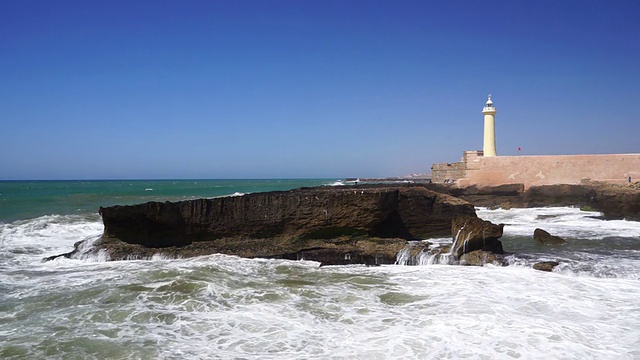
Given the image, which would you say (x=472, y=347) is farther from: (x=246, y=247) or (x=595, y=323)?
(x=246, y=247)

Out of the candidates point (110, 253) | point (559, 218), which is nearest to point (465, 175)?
point (559, 218)

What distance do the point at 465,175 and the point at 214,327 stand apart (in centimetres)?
2808

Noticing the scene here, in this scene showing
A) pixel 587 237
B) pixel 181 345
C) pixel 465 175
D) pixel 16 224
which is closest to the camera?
pixel 181 345

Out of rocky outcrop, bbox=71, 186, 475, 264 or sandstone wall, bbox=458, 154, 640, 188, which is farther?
sandstone wall, bbox=458, 154, 640, 188

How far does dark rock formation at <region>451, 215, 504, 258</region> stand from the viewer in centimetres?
833

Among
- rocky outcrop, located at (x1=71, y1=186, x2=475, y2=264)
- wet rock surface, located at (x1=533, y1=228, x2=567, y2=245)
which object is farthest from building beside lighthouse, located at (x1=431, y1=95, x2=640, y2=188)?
rocky outcrop, located at (x1=71, y1=186, x2=475, y2=264)

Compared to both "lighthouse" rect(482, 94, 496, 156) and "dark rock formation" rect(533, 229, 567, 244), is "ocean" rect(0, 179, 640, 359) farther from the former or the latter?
"lighthouse" rect(482, 94, 496, 156)

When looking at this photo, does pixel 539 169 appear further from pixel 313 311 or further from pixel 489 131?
pixel 313 311

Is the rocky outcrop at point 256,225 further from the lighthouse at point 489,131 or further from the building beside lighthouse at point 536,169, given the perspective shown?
the lighthouse at point 489,131

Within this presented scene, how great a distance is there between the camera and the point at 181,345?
4.36 metres

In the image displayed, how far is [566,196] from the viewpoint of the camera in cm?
2361

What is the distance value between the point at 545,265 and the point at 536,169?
73.7ft

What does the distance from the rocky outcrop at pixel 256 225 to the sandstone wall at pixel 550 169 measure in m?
19.6

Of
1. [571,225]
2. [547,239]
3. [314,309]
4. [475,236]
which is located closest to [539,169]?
[571,225]
